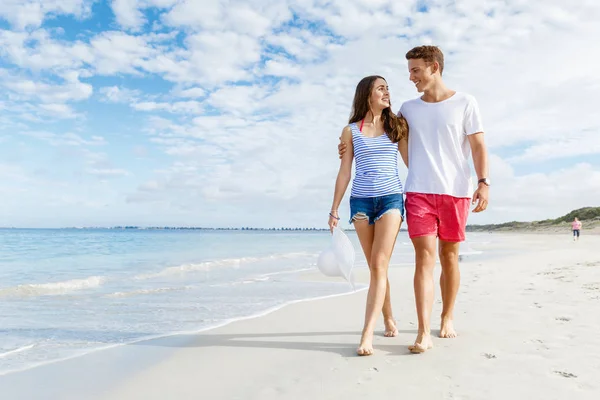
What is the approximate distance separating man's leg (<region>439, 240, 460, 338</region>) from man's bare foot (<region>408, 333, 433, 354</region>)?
0.48 meters

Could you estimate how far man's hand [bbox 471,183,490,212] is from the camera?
372 cm

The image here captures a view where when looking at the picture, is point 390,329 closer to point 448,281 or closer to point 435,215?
point 448,281

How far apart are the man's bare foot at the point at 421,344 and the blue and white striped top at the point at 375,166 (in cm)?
110

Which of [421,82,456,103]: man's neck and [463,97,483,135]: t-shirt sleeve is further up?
[421,82,456,103]: man's neck

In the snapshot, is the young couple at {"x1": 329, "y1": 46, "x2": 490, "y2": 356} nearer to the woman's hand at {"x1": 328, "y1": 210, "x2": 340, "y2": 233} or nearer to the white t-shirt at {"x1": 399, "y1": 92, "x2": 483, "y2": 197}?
the white t-shirt at {"x1": 399, "y1": 92, "x2": 483, "y2": 197}

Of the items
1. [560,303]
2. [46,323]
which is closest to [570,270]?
[560,303]

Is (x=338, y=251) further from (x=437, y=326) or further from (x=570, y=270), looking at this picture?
(x=570, y=270)

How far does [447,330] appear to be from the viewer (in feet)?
13.2

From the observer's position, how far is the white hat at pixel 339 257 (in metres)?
3.81

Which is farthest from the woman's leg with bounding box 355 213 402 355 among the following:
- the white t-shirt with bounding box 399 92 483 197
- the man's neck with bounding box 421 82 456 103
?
the man's neck with bounding box 421 82 456 103

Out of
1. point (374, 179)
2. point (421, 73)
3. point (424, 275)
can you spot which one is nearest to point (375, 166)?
point (374, 179)

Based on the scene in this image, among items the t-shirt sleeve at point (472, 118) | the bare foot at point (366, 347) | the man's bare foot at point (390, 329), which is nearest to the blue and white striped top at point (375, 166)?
the t-shirt sleeve at point (472, 118)

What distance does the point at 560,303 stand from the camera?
534cm

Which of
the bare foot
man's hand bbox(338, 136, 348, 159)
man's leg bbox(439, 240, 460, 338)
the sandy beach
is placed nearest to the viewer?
the sandy beach
